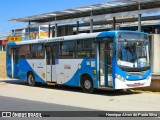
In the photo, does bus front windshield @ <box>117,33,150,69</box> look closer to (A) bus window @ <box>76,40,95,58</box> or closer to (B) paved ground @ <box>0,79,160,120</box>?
(B) paved ground @ <box>0,79,160,120</box>

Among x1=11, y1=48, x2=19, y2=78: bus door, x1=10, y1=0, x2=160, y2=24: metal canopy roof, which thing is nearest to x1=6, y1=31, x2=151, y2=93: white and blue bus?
x1=11, y1=48, x2=19, y2=78: bus door

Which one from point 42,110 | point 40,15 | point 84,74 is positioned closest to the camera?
point 42,110

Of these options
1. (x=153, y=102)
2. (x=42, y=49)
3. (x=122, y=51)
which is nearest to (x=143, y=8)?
(x=42, y=49)

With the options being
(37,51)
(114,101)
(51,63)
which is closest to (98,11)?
(37,51)

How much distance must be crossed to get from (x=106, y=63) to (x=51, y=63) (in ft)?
16.7

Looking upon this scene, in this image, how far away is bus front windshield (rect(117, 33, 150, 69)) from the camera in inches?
684

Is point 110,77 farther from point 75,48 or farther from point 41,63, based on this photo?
point 41,63

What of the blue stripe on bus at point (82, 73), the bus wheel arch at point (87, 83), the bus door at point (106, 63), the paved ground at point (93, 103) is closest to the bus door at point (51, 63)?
the blue stripe on bus at point (82, 73)

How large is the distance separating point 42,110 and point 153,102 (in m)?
4.94

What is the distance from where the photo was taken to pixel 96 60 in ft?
60.0

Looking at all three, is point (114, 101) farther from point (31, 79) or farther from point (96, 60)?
point (31, 79)

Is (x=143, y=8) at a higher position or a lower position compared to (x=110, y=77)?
higher

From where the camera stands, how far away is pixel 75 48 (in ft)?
65.5

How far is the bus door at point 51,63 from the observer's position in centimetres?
2189
